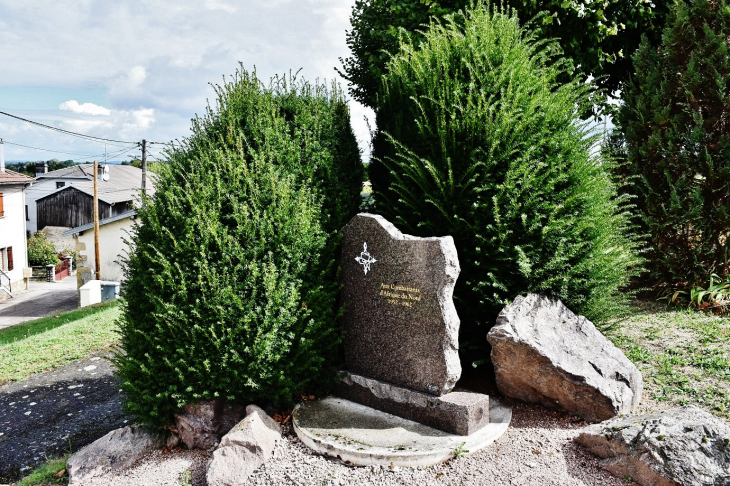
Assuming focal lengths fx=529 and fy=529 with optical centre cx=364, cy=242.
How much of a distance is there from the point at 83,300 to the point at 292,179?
59.9 feet

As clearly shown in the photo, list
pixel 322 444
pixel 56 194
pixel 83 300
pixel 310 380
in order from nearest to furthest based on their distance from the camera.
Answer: pixel 322 444 < pixel 310 380 < pixel 83 300 < pixel 56 194

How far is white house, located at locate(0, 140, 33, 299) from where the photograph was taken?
91.7 ft

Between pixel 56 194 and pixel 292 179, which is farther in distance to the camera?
pixel 56 194

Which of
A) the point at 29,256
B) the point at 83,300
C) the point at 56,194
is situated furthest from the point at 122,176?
the point at 83,300

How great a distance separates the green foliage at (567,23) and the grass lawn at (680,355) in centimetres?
473

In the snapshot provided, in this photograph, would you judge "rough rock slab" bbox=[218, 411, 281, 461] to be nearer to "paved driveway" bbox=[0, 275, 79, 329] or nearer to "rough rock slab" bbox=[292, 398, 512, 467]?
"rough rock slab" bbox=[292, 398, 512, 467]

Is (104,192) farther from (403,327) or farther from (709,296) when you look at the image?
(709,296)

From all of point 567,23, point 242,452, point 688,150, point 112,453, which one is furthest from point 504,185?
point 567,23

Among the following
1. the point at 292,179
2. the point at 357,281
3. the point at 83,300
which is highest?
the point at 292,179

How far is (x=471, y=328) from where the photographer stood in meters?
6.23

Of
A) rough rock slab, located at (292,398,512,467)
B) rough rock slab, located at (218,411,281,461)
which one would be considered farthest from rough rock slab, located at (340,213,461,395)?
rough rock slab, located at (218,411,281,461)

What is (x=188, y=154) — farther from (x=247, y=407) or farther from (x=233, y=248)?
(x=247, y=407)

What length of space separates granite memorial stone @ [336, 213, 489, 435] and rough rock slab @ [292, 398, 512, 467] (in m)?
0.14

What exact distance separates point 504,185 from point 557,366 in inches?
78.8
